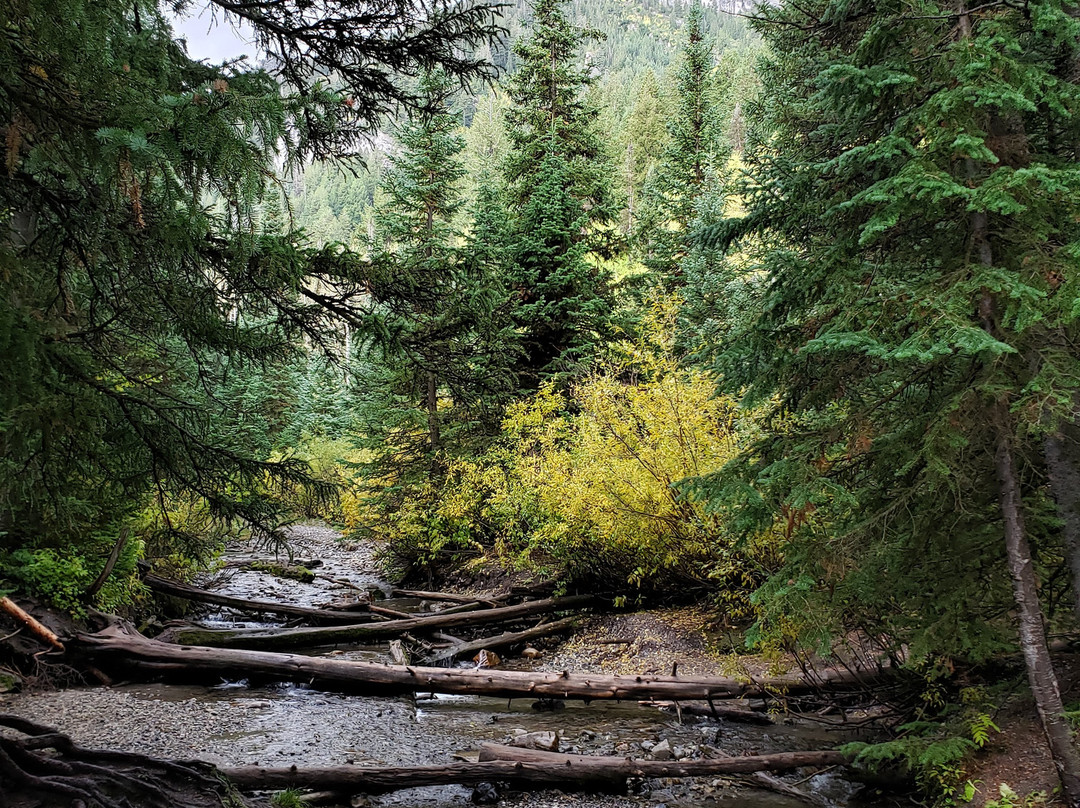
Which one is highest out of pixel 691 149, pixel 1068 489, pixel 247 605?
pixel 691 149

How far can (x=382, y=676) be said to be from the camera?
8852mm

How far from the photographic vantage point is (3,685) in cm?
794

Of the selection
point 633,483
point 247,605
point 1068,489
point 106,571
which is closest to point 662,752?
point 633,483

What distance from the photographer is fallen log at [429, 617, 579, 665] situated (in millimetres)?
10781

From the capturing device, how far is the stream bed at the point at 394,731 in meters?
6.06

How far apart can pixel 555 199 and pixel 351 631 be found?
11812mm

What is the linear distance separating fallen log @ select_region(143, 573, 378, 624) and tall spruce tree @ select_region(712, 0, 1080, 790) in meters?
9.61

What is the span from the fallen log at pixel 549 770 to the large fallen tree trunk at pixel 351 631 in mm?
5844

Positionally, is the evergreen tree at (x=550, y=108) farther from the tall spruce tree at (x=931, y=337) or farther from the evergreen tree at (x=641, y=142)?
the evergreen tree at (x=641, y=142)

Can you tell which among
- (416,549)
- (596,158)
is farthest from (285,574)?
(596,158)

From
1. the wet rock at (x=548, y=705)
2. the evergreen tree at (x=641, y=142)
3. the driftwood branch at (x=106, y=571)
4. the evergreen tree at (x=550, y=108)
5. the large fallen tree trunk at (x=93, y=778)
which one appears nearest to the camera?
the large fallen tree trunk at (x=93, y=778)

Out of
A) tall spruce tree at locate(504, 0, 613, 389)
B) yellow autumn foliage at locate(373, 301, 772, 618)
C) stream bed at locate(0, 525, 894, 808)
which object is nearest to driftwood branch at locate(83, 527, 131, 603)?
stream bed at locate(0, 525, 894, 808)

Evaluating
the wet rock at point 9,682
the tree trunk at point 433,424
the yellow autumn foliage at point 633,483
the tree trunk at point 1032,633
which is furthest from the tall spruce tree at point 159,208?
the tree trunk at point 433,424

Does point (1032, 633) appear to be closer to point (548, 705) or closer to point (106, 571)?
point (548, 705)
